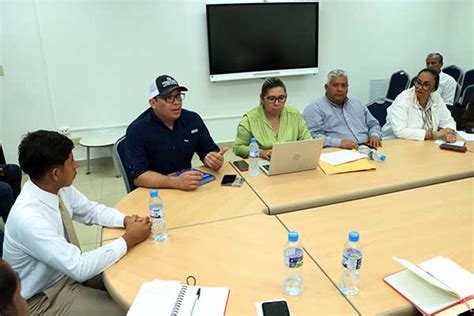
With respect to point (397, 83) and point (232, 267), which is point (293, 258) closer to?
point (232, 267)

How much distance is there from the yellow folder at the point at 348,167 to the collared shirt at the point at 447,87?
9.53ft

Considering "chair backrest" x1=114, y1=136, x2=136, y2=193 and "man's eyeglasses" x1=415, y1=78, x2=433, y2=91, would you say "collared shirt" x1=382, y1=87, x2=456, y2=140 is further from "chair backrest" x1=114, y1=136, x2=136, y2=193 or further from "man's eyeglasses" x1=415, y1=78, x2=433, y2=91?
"chair backrest" x1=114, y1=136, x2=136, y2=193

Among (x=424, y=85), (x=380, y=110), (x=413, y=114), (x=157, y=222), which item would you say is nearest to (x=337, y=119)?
(x=413, y=114)

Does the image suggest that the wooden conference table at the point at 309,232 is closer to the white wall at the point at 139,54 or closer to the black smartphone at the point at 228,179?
the black smartphone at the point at 228,179

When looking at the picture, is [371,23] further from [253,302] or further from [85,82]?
[253,302]

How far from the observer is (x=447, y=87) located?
4.65m

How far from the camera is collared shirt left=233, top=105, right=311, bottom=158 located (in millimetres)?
2732

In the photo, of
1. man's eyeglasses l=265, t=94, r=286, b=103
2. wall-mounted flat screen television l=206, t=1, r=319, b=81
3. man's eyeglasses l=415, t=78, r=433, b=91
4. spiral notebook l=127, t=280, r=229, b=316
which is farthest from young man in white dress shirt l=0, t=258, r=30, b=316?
wall-mounted flat screen television l=206, t=1, r=319, b=81

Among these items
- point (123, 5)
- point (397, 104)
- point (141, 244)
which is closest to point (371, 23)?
point (397, 104)

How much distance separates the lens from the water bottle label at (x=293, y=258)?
1.28 meters

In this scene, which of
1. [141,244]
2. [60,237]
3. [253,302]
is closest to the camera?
[253,302]

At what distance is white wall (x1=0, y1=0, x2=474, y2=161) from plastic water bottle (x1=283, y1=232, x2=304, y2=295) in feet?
12.0

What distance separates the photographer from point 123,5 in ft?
13.9

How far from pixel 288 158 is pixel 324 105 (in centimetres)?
110
